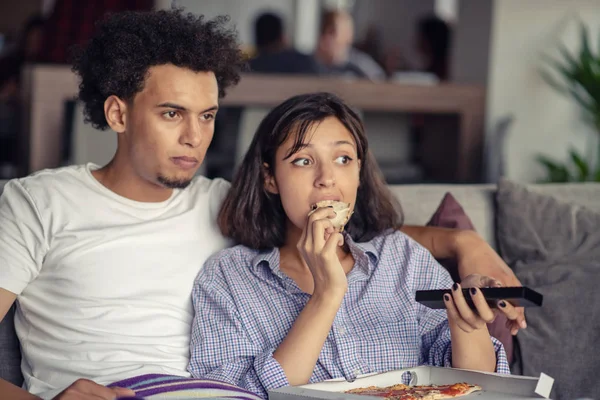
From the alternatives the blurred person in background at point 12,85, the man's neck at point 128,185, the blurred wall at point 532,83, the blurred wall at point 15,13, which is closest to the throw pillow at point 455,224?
the man's neck at point 128,185

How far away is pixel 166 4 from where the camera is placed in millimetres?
6352

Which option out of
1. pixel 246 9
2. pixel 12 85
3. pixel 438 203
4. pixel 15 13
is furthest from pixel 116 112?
pixel 246 9

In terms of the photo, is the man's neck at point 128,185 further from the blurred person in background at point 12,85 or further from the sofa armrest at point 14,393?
the blurred person in background at point 12,85

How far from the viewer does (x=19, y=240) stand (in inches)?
65.7

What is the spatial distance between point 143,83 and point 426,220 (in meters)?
0.91

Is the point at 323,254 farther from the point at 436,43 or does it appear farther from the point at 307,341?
the point at 436,43

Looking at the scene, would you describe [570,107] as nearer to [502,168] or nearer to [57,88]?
[502,168]

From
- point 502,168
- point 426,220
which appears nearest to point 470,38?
point 502,168

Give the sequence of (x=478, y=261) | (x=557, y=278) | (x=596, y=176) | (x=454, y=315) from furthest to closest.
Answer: (x=596, y=176) < (x=557, y=278) < (x=478, y=261) < (x=454, y=315)

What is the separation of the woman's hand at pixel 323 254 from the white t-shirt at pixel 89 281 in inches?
12.9

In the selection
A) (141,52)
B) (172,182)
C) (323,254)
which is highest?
(141,52)

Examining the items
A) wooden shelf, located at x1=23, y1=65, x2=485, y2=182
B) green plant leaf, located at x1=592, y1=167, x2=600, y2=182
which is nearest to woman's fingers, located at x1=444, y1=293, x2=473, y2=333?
wooden shelf, located at x1=23, y1=65, x2=485, y2=182

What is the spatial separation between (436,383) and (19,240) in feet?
2.83

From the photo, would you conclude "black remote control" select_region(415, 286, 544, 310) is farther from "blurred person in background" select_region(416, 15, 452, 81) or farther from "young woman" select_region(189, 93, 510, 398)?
"blurred person in background" select_region(416, 15, 452, 81)
